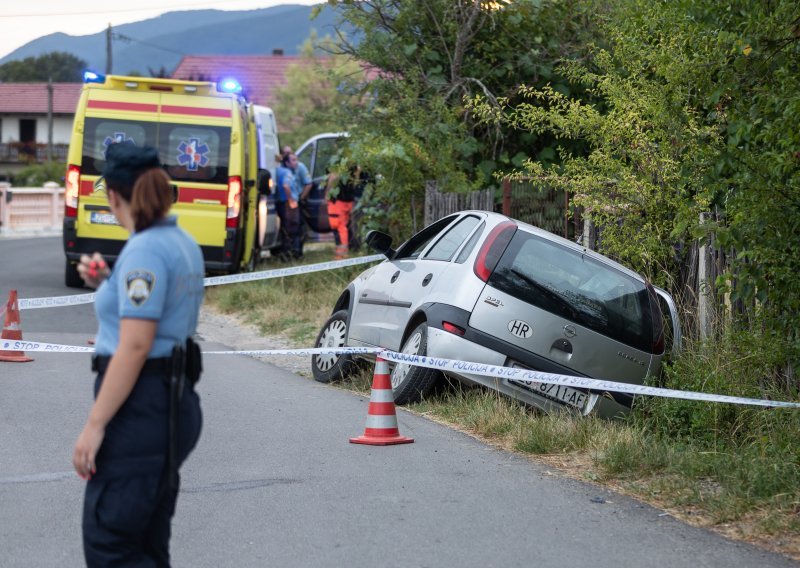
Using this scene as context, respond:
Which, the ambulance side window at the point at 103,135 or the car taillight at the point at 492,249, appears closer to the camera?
the car taillight at the point at 492,249

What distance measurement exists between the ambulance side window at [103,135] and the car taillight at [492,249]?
29.9 feet

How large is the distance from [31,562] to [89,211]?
486 inches

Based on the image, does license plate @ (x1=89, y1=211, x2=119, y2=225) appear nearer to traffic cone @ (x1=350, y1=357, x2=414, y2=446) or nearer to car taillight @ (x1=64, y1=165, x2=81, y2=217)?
car taillight @ (x1=64, y1=165, x2=81, y2=217)

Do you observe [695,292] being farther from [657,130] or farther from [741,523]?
[741,523]

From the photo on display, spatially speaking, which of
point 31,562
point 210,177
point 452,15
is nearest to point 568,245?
point 31,562

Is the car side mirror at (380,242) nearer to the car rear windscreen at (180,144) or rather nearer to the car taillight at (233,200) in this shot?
Answer: the car taillight at (233,200)

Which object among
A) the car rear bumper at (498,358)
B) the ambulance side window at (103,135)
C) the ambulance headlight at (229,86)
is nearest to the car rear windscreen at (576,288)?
the car rear bumper at (498,358)

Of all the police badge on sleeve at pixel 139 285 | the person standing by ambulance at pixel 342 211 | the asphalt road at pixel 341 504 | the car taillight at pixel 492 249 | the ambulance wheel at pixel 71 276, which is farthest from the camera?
the person standing by ambulance at pixel 342 211

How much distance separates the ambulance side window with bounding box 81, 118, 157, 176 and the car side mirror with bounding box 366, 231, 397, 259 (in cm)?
746

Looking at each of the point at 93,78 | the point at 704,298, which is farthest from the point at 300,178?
the point at 704,298

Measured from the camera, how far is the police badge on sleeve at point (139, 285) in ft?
12.7

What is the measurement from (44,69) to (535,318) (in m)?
127

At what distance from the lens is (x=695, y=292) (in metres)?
10.4

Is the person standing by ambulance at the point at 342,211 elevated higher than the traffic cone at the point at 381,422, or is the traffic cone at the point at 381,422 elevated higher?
the person standing by ambulance at the point at 342,211
